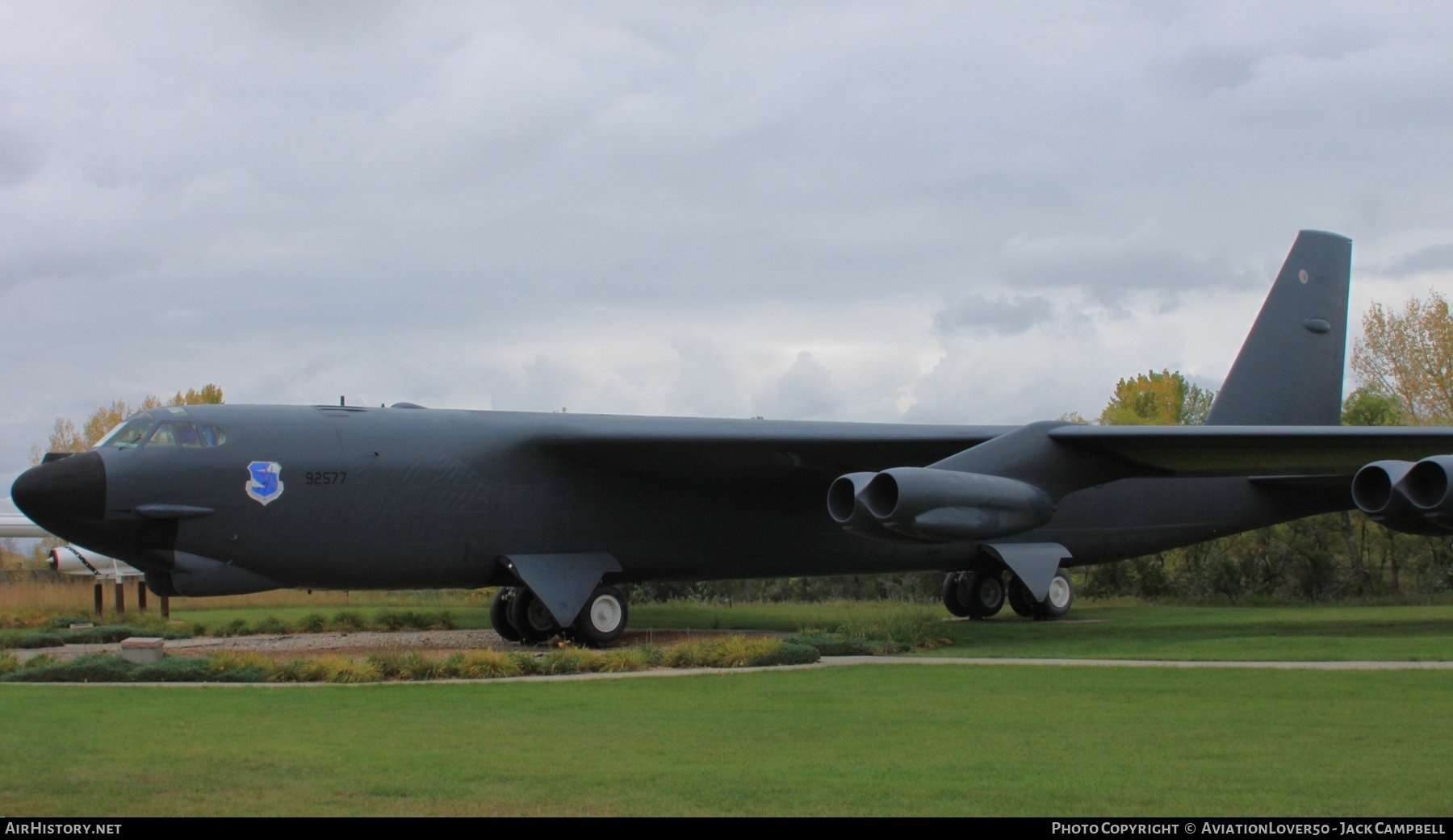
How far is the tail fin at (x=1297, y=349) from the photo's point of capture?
25.0 m

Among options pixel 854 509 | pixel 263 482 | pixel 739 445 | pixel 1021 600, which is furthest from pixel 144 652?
pixel 1021 600

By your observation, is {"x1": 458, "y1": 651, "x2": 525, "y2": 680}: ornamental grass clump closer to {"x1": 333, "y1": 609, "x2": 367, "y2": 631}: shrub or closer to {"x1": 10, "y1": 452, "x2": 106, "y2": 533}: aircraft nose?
{"x1": 10, "y1": 452, "x2": 106, "y2": 533}: aircraft nose

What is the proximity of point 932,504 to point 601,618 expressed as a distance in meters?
4.99

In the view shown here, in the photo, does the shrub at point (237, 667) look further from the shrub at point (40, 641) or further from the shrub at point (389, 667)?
the shrub at point (40, 641)

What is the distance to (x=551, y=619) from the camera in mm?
19344

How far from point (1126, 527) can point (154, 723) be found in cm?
1874

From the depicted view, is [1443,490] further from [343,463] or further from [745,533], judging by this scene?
[343,463]

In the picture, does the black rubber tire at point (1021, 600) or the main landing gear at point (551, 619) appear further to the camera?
the black rubber tire at point (1021, 600)

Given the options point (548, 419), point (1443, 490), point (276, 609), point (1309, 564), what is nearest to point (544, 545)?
point (548, 419)

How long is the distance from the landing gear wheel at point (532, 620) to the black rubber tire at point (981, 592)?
950 cm

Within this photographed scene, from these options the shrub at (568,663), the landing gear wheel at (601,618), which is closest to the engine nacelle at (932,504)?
the landing gear wheel at (601,618)

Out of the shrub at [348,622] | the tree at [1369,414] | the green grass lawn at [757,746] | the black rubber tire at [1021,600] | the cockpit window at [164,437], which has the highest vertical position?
the tree at [1369,414]

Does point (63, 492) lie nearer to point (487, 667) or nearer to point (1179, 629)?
point (487, 667)

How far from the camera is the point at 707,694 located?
39.9 ft
